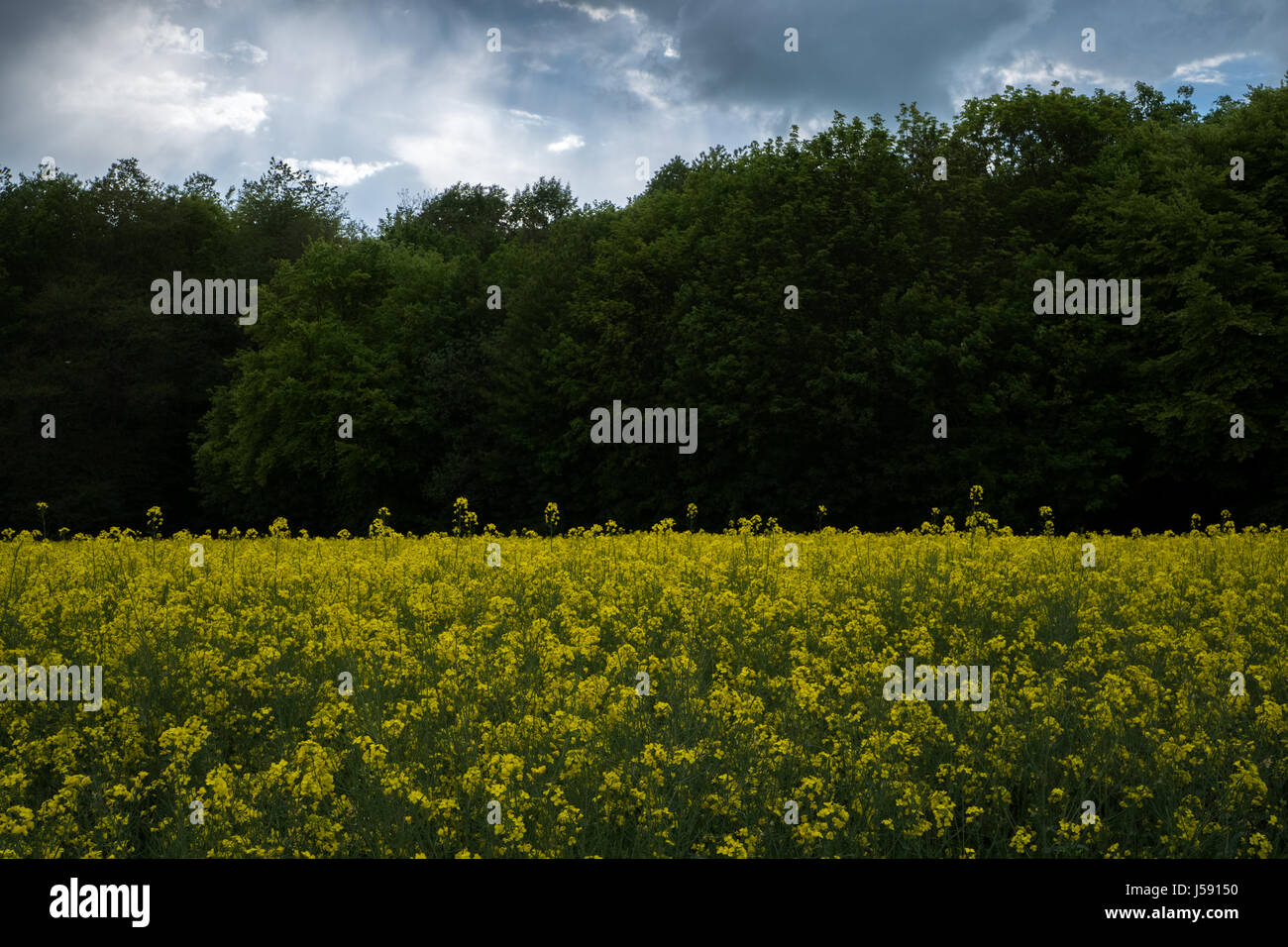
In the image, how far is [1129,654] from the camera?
8.05 meters

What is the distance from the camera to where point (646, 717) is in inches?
250

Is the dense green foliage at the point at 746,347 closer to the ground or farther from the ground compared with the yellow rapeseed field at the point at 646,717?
farther from the ground

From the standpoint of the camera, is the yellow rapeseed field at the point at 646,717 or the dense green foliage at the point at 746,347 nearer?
the yellow rapeseed field at the point at 646,717

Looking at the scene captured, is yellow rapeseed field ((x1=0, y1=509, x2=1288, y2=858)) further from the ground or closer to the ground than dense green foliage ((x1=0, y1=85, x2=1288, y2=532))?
closer to the ground

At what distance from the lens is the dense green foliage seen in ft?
96.8

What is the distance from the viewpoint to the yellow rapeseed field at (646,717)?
17.7 feet

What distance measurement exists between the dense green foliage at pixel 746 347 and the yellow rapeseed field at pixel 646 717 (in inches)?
775

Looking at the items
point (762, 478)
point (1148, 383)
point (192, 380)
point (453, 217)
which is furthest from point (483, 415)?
point (453, 217)

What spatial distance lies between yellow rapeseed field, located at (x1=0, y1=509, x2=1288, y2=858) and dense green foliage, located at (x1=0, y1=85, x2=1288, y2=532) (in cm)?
1968

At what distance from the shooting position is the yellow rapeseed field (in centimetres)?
539

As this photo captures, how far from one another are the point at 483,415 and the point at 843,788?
34912mm

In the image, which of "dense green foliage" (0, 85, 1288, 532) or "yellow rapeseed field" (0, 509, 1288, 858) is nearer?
"yellow rapeseed field" (0, 509, 1288, 858)

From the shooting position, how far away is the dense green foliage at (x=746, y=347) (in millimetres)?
29516
